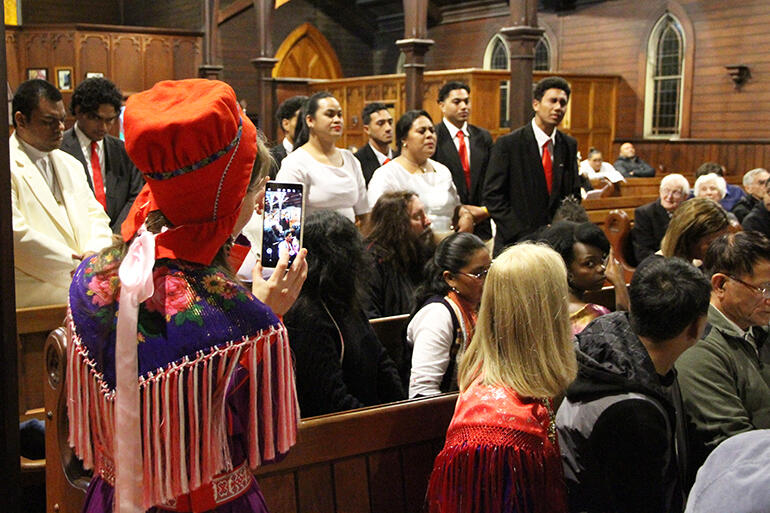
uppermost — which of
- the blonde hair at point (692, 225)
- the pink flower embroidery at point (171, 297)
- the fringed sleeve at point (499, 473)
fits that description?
the pink flower embroidery at point (171, 297)

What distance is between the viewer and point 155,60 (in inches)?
524

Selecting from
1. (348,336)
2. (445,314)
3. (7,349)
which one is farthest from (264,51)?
(7,349)

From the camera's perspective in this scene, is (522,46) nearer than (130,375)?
No

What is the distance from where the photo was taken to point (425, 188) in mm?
4422

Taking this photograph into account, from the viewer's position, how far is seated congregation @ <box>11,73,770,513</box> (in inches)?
48.5

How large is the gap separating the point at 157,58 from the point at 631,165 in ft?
25.4

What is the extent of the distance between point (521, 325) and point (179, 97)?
96 cm

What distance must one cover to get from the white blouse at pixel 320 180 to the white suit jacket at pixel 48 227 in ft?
3.13

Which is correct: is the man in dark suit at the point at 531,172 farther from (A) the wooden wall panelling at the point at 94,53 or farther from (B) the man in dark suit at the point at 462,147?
(A) the wooden wall panelling at the point at 94,53

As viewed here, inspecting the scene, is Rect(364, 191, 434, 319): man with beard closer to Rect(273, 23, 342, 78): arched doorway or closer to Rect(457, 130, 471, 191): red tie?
Rect(457, 130, 471, 191): red tie

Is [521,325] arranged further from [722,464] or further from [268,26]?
[268,26]

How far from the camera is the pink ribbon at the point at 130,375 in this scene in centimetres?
118

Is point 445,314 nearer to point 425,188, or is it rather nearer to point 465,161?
point 425,188

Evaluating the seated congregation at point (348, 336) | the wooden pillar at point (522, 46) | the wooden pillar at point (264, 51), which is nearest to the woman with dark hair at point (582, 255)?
the seated congregation at point (348, 336)
